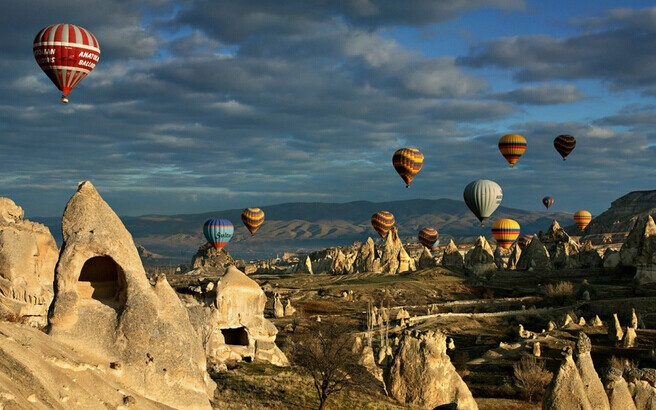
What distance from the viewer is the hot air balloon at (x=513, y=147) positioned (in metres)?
101

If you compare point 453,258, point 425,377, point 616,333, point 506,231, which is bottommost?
point 616,333

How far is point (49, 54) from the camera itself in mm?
50469

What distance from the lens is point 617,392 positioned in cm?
2244

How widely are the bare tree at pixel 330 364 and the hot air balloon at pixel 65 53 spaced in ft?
94.1

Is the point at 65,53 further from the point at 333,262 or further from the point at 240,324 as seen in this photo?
the point at 333,262

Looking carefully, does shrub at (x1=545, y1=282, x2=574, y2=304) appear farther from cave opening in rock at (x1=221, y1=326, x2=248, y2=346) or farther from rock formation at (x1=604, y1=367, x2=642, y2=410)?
rock formation at (x1=604, y1=367, x2=642, y2=410)

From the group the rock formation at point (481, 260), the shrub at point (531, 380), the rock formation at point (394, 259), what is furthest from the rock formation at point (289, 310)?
the rock formation at point (394, 259)

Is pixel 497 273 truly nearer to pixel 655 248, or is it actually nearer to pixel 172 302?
pixel 655 248

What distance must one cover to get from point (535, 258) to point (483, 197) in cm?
1531

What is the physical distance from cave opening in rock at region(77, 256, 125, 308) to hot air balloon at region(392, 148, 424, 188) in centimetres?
8364

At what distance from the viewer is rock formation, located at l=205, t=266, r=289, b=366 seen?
30.4 m

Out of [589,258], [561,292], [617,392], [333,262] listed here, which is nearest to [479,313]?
[561,292]

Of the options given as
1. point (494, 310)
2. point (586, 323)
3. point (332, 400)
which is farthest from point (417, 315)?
point (332, 400)

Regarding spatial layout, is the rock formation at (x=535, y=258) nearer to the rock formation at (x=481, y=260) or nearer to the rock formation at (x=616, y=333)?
the rock formation at (x=481, y=260)
